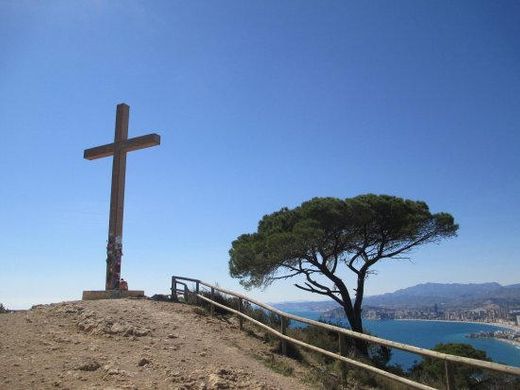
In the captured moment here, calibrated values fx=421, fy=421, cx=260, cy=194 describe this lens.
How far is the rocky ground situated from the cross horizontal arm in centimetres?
509

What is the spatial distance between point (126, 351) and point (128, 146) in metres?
8.07

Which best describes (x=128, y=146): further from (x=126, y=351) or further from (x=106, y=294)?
(x=126, y=351)

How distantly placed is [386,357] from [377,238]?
536 centimetres

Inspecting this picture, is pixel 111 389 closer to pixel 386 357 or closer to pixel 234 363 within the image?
pixel 234 363

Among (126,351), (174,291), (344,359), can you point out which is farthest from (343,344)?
(174,291)

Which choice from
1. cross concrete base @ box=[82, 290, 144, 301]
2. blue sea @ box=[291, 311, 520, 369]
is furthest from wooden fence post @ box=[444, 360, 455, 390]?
blue sea @ box=[291, 311, 520, 369]

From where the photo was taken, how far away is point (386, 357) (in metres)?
14.9

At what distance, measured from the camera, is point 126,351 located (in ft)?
24.5

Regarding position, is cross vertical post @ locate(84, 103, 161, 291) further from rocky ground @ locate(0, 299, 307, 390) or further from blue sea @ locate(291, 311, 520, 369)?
blue sea @ locate(291, 311, 520, 369)

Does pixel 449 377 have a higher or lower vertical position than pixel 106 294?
lower

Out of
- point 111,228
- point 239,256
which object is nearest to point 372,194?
point 239,256

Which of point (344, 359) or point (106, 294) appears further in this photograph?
point (106, 294)

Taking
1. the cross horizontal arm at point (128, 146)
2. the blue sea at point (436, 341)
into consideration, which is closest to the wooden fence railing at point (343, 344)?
the cross horizontal arm at point (128, 146)

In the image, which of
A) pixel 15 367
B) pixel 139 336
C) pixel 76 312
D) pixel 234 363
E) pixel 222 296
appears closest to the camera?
pixel 15 367
